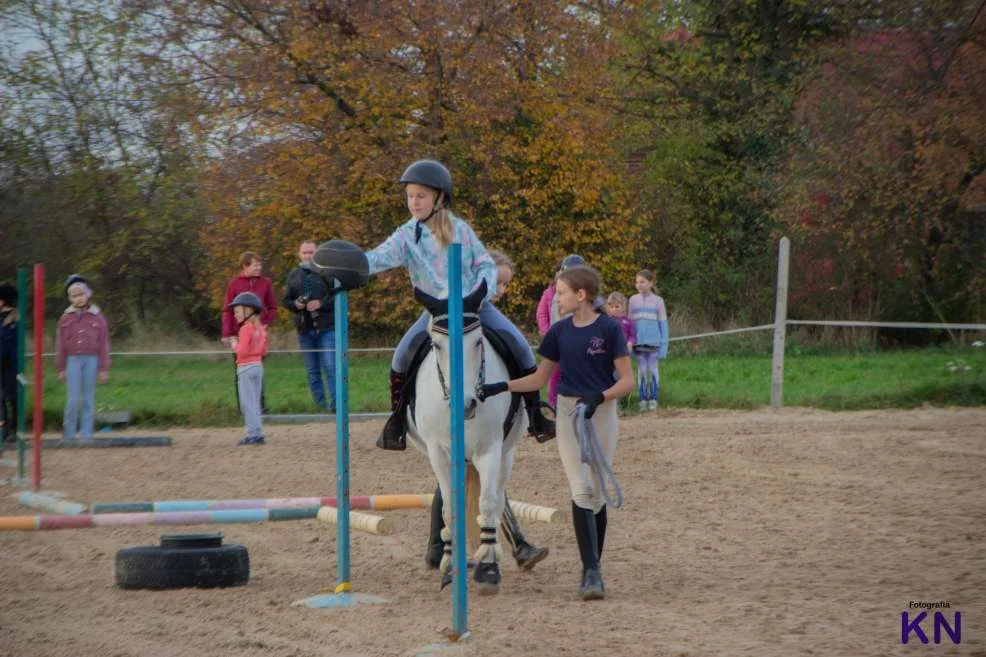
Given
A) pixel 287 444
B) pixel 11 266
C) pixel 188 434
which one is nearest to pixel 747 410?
pixel 287 444

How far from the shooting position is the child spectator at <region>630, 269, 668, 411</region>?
51.2ft

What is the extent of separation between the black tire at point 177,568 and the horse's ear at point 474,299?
71.6 inches

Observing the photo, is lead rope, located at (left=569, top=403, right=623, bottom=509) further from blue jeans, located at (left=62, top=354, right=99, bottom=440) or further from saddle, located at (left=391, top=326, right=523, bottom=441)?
blue jeans, located at (left=62, top=354, right=99, bottom=440)

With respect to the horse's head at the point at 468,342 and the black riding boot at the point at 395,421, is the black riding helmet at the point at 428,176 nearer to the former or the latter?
the horse's head at the point at 468,342

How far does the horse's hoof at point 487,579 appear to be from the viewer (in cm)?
625

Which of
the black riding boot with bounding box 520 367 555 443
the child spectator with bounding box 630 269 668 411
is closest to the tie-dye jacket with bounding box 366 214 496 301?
the black riding boot with bounding box 520 367 555 443

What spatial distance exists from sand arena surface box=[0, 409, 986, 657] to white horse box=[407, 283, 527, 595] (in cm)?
30

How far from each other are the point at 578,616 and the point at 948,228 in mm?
21024

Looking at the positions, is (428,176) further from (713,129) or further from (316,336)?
(713,129)

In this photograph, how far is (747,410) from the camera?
52.0 feet

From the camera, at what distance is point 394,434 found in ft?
22.2

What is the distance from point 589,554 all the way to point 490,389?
3.12 ft

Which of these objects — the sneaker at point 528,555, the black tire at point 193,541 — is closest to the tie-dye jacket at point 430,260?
the sneaker at point 528,555

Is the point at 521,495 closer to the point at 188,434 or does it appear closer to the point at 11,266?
the point at 188,434
